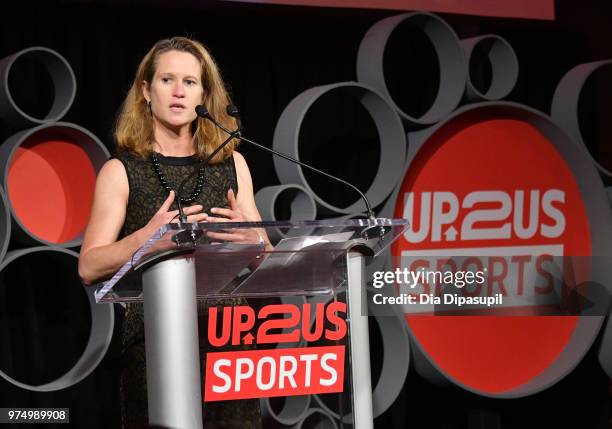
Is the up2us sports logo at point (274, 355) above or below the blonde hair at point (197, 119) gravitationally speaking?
below

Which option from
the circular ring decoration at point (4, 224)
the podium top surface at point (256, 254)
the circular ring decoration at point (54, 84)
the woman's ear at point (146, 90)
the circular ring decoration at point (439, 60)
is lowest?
the podium top surface at point (256, 254)

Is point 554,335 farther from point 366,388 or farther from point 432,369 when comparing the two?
point 366,388

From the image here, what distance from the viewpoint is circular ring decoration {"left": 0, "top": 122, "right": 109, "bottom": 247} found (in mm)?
3082

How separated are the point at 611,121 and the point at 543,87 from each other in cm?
44

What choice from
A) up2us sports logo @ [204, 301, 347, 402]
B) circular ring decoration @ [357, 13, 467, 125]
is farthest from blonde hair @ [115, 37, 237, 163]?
circular ring decoration @ [357, 13, 467, 125]

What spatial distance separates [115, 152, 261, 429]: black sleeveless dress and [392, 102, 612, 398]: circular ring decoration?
1.60m

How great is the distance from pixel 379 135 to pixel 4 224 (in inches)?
60.2

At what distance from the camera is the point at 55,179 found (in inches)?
124

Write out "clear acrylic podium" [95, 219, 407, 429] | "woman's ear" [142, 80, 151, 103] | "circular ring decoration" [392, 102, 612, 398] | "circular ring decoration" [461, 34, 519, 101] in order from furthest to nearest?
"circular ring decoration" [461, 34, 519, 101]
"circular ring decoration" [392, 102, 612, 398]
"woman's ear" [142, 80, 151, 103]
"clear acrylic podium" [95, 219, 407, 429]

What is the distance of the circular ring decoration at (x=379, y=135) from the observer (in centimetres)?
342

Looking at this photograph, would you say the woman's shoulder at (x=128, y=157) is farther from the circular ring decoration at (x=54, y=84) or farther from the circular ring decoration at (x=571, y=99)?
the circular ring decoration at (x=571, y=99)
